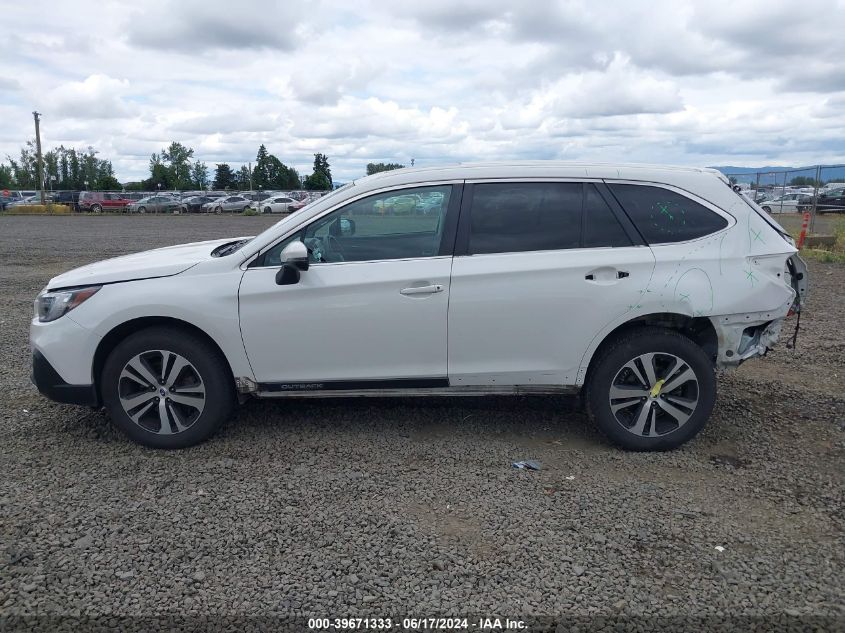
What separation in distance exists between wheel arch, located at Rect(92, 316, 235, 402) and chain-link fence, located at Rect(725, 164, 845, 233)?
17.9 metres

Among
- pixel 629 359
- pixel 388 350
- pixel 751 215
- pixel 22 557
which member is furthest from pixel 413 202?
pixel 22 557

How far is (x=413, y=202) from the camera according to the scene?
15.8 feet

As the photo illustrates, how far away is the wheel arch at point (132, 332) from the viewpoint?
4.68 meters

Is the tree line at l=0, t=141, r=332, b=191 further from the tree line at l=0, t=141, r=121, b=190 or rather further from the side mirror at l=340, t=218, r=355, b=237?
the side mirror at l=340, t=218, r=355, b=237

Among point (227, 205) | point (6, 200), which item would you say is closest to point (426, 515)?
point (227, 205)

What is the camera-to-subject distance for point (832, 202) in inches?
943

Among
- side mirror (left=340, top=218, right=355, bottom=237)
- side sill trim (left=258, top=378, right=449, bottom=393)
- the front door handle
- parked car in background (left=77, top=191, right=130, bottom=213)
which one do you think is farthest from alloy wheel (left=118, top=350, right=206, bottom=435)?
parked car in background (left=77, top=191, right=130, bottom=213)

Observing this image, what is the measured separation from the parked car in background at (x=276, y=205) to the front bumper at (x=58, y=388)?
45.3 meters

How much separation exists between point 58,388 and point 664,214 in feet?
13.3

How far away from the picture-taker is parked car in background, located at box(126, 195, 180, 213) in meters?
50.2

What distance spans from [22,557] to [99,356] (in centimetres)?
152

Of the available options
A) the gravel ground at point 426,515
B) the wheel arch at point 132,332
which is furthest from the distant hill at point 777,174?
the wheel arch at point 132,332

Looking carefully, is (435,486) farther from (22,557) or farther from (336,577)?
(22,557)

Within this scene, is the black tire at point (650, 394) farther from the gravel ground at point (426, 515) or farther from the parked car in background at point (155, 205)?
the parked car in background at point (155, 205)
